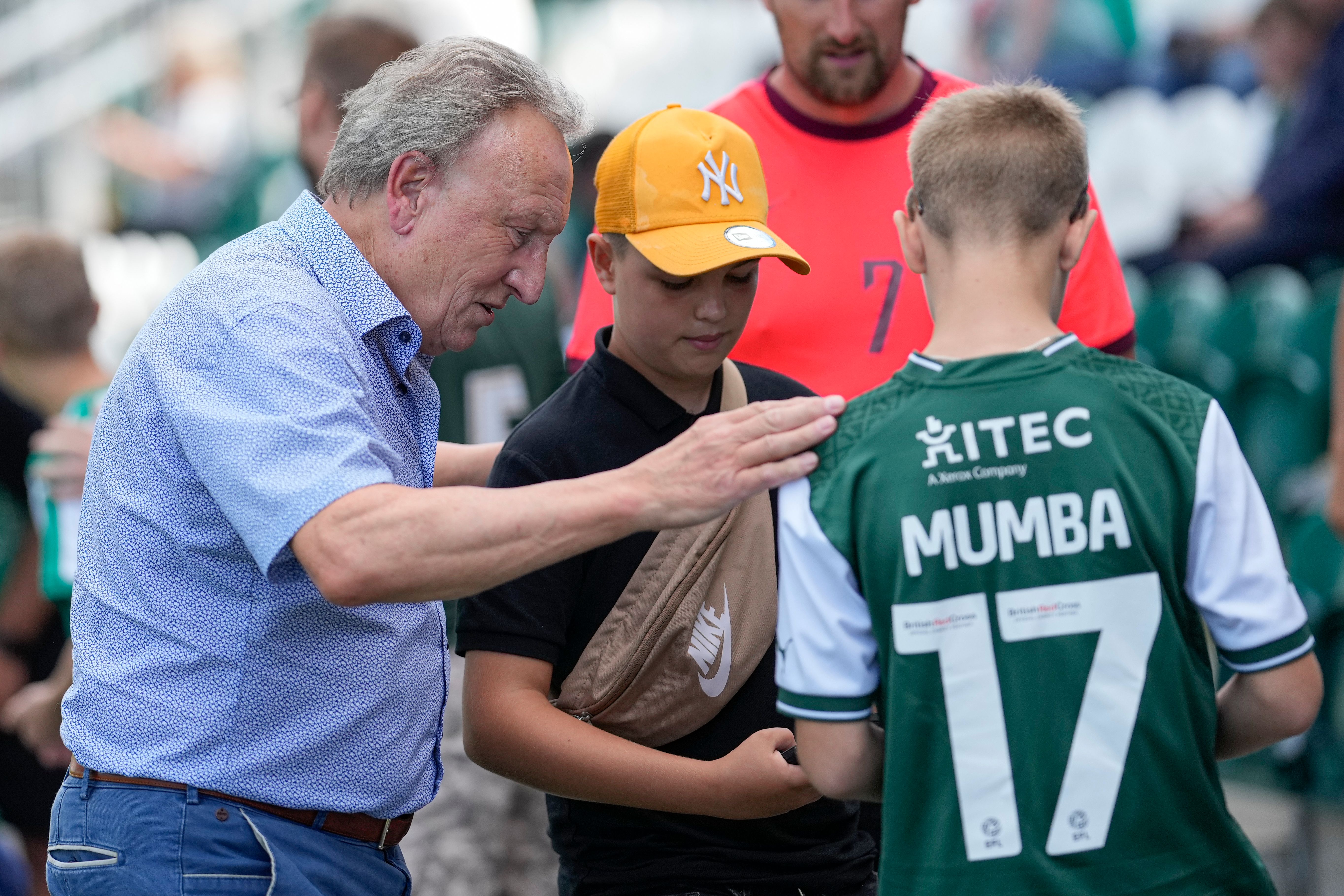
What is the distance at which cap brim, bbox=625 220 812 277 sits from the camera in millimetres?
1914

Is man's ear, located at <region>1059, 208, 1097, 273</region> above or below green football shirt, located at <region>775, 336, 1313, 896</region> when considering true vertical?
above

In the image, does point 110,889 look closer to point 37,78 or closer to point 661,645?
point 661,645

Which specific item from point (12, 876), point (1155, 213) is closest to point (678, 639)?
point (12, 876)

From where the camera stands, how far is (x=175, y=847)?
174cm

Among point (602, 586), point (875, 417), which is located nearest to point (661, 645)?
point (602, 586)

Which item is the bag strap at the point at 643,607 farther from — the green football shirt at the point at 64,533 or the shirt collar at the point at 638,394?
the green football shirt at the point at 64,533

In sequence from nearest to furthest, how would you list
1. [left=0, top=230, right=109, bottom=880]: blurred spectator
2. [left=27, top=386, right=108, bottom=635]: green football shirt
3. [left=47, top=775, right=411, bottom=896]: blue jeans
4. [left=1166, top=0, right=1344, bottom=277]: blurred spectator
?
[left=47, top=775, right=411, bottom=896]: blue jeans → [left=27, top=386, right=108, bottom=635]: green football shirt → [left=0, top=230, right=109, bottom=880]: blurred spectator → [left=1166, top=0, right=1344, bottom=277]: blurred spectator

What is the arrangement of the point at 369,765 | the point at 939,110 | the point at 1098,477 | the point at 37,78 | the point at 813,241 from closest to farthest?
the point at 1098,477 → the point at 939,110 → the point at 369,765 → the point at 813,241 → the point at 37,78

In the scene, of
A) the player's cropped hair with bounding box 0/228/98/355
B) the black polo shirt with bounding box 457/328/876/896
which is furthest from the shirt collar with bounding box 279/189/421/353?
the player's cropped hair with bounding box 0/228/98/355

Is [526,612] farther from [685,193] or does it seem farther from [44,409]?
[44,409]

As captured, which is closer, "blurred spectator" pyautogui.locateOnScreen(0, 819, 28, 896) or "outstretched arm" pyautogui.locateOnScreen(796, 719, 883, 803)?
"outstretched arm" pyautogui.locateOnScreen(796, 719, 883, 803)

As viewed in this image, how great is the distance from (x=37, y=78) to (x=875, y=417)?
526 inches

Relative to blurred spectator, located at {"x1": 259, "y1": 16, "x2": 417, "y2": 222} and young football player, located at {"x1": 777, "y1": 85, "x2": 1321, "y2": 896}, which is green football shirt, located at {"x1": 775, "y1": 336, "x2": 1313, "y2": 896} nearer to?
young football player, located at {"x1": 777, "y1": 85, "x2": 1321, "y2": 896}

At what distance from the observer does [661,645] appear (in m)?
1.88
